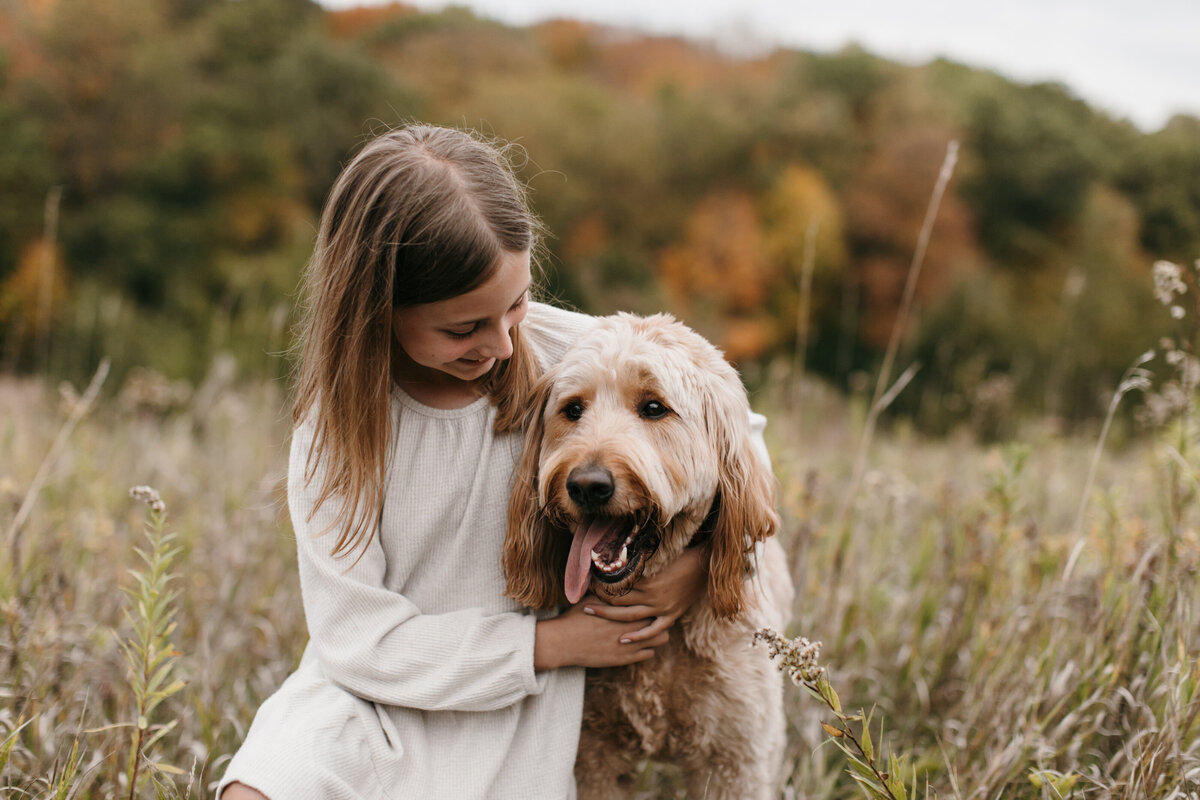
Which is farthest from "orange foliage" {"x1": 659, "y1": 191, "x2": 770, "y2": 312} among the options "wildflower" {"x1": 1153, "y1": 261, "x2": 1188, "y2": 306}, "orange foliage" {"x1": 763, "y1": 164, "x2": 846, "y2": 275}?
"wildflower" {"x1": 1153, "y1": 261, "x2": 1188, "y2": 306}

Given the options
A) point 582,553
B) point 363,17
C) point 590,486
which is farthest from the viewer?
point 363,17

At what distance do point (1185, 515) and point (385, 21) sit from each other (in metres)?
45.8

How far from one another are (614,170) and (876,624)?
35.6m

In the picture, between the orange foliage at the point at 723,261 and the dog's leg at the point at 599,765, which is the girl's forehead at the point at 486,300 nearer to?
the dog's leg at the point at 599,765

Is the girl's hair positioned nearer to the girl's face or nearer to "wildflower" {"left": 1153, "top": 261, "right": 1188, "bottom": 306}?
the girl's face

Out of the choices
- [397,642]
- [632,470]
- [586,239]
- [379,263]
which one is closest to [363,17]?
[586,239]

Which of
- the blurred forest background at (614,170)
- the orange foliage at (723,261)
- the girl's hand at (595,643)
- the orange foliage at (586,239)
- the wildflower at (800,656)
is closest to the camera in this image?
the wildflower at (800,656)

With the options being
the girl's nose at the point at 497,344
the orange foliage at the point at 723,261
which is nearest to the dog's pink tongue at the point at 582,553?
the girl's nose at the point at 497,344

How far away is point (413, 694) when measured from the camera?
232 centimetres

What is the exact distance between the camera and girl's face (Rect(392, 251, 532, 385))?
90.8 inches

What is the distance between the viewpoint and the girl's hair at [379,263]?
2289 millimetres

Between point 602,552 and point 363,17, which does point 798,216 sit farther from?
point 602,552

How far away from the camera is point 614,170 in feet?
123

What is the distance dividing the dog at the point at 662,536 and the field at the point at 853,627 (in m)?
0.34
